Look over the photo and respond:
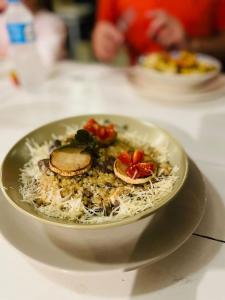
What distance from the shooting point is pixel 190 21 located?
1740 mm

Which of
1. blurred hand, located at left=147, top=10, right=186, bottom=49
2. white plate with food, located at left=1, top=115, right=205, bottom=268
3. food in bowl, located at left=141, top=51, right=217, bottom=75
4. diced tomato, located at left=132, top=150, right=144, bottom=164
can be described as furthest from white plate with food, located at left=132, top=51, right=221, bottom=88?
diced tomato, located at left=132, top=150, right=144, bottom=164

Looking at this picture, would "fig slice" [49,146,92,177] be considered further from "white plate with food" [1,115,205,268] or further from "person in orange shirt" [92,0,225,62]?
"person in orange shirt" [92,0,225,62]

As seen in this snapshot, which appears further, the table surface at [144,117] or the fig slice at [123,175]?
the fig slice at [123,175]

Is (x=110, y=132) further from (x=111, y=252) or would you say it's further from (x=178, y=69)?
(x=178, y=69)

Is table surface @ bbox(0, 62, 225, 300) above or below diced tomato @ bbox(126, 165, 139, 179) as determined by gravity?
below

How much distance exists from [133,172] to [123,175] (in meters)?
0.02

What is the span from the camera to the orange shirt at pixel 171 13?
171cm

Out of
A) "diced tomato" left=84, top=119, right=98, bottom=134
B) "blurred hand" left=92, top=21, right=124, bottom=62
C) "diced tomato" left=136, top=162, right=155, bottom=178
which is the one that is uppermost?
"blurred hand" left=92, top=21, right=124, bottom=62

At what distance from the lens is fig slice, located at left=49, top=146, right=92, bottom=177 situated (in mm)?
689

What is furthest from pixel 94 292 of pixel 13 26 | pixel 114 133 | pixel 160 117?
pixel 13 26

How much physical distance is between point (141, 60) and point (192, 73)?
25 cm

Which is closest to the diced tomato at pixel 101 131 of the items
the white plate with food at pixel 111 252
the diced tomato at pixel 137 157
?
the diced tomato at pixel 137 157

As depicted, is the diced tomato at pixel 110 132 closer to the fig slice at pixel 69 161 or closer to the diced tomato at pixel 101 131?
the diced tomato at pixel 101 131

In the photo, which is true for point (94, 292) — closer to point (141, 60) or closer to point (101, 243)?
point (101, 243)
